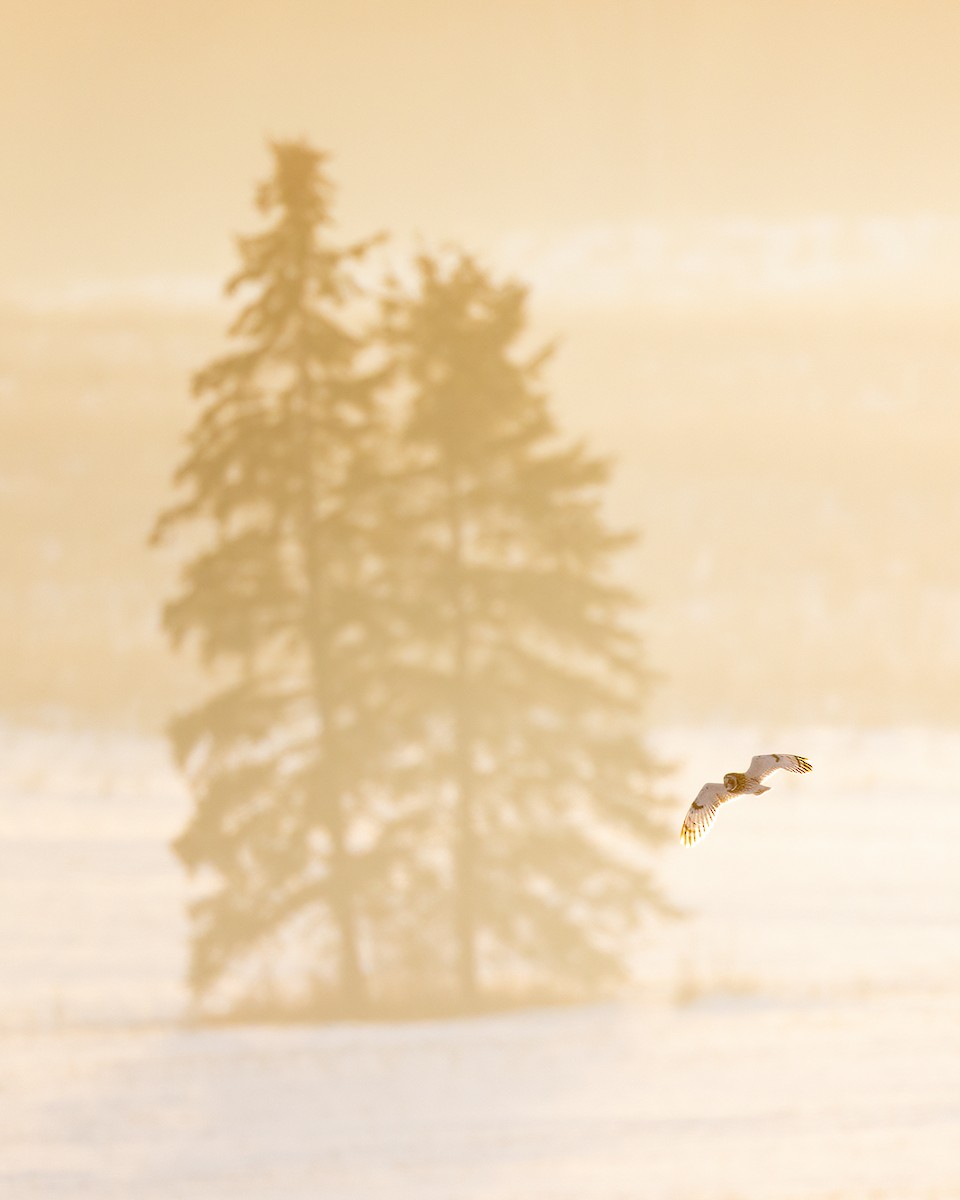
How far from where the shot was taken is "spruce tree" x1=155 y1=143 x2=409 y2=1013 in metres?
26.2

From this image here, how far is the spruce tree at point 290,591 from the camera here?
2622 cm

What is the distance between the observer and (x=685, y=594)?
61.2m

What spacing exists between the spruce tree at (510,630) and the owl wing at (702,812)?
2008 cm

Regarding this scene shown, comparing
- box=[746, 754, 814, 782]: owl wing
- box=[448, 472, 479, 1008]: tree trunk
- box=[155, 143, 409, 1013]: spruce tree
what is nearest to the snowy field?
box=[448, 472, 479, 1008]: tree trunk

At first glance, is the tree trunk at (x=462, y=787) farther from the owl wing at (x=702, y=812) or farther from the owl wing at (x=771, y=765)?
the owl wing at (x=771, y=765)

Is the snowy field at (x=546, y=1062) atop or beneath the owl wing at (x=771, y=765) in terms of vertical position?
beneath

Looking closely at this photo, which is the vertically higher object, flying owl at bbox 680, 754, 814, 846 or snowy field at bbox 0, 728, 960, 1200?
flying owl at bbox 680, 754, 814, 846

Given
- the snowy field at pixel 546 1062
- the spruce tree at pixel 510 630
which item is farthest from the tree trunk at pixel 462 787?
the snowy field at pixel 546 1062

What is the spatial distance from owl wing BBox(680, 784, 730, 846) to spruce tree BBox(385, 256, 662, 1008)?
20080 millimetres

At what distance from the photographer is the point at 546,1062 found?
75.6ft

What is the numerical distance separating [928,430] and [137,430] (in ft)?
117

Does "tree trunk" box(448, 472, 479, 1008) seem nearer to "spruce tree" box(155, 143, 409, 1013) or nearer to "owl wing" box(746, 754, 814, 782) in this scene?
"spruce tree" box(155, 143, 409, 1013)

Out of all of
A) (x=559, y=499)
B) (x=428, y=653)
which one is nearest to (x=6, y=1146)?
(x=428, y=653)

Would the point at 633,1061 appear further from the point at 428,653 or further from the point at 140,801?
the point at 140,801
